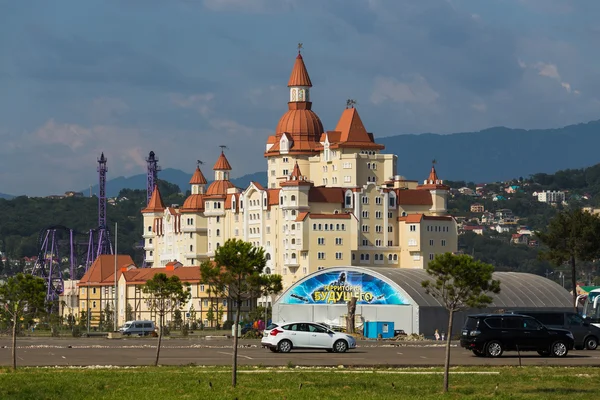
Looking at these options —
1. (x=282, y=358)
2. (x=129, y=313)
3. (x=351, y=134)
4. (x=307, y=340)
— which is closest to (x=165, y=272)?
(x=129, y=313)

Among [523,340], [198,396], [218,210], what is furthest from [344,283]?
[198,396]

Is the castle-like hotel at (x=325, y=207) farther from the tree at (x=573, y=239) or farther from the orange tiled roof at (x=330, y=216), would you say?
the tree at (x=573, y=239)

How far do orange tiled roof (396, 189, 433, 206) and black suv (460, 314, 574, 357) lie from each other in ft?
411

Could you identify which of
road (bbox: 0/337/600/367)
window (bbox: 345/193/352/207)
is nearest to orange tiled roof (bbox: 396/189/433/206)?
window (bbox: 345/193/352/207)

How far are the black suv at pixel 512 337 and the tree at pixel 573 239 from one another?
166 feet

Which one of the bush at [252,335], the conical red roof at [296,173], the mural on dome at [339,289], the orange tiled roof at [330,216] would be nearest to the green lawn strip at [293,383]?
the bush at [252,335]

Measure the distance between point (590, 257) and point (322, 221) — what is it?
227 feet

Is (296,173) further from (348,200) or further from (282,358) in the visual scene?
(282,358)

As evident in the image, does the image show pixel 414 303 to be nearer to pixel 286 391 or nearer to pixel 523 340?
pixel 523 340

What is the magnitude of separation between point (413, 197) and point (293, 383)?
147 m

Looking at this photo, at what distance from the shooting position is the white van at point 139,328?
11744 centimetres

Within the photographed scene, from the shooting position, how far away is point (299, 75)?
198875mm

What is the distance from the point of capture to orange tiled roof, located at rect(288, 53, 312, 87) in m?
198

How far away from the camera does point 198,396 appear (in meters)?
37.2
